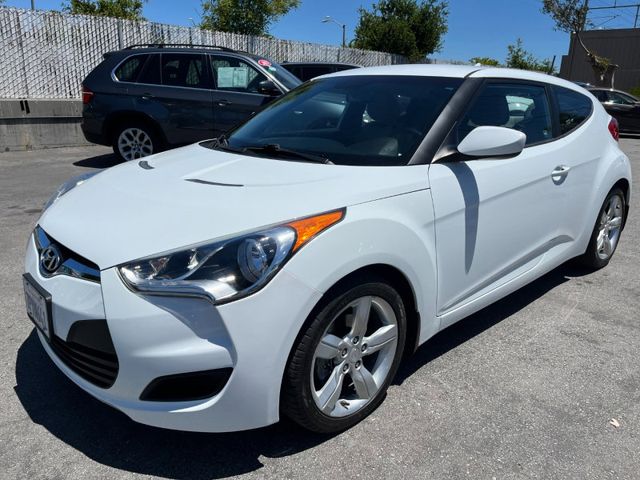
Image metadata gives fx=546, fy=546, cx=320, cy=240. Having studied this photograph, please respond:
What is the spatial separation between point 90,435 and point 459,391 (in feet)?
5.67

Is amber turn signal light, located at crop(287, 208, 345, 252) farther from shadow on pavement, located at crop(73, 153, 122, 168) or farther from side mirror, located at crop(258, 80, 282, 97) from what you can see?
shadow on pavement, located at crop(73, 153, 122, 168)

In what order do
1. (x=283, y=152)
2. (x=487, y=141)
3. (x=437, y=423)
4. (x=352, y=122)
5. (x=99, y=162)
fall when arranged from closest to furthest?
1. (x=437, y=423)
2. (x=487, y=141)
3. (x=283, y=152)
4. (x=352, y=122)
5. (x=99, y=162)

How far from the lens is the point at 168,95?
7961 millimetres

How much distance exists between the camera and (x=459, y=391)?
2732mm

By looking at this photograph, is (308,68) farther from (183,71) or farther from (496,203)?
(496,203)

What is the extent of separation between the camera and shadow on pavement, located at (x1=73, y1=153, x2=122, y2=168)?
28.5 feet

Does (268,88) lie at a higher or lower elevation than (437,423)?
higher

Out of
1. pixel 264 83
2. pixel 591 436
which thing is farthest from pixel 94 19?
pixel 591 436

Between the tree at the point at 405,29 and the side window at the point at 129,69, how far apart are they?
22547 mm

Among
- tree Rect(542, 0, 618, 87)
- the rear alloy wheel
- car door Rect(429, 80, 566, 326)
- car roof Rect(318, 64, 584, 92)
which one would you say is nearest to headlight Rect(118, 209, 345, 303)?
Result: car door Rect(429, 80, 566, 326)

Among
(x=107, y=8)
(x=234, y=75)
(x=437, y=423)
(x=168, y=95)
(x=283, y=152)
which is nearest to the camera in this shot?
(x=437, y=423)

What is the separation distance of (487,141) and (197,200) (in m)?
1.41

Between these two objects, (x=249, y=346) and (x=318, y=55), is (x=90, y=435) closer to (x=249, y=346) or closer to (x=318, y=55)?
(x=249, y=346)

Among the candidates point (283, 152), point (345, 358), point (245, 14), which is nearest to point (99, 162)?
point (283, 152)
